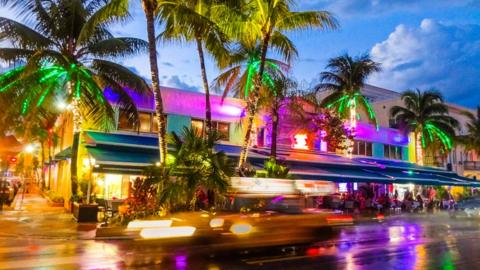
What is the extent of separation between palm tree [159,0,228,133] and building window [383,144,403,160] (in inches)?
902

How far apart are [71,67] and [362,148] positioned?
2455cm

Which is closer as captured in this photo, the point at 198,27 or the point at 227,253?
the point at 227,253

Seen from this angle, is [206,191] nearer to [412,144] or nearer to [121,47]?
[121,47]

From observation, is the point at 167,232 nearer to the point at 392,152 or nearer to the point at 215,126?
the point at 215,126

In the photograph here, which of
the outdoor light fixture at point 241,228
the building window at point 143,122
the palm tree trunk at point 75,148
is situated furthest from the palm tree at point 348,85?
the outdoor light fixture at point 241,228

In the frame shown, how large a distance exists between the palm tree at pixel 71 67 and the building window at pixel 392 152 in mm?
24704

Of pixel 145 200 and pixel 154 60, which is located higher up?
pixel 154 60

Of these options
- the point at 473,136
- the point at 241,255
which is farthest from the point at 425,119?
the point at 241,255

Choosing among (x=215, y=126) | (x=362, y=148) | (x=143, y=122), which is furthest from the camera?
(x=362, y=148)

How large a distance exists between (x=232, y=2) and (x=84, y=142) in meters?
9.34

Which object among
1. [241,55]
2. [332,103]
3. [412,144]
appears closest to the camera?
[241,55]

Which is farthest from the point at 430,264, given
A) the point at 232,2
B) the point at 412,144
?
the point at 412,144

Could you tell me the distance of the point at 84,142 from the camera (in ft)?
66.4

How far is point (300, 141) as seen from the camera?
99.1ft
